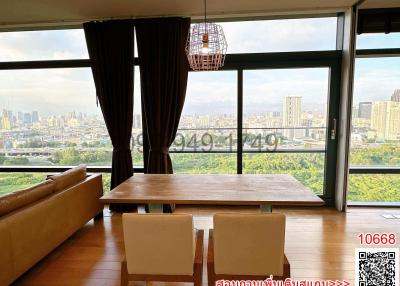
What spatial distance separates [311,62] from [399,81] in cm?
123

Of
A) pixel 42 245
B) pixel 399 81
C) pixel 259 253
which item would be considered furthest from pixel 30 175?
pixel 399 81

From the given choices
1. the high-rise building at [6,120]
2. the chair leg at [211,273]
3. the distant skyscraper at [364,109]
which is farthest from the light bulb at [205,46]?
the high-rise building at [6,120]

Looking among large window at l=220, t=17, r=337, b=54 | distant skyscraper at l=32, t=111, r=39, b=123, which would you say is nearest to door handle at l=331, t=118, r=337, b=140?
large window at l=220, t=17, r=337, b=54

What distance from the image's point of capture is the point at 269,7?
334 centimetres

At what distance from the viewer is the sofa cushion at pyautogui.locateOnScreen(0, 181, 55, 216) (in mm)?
2047

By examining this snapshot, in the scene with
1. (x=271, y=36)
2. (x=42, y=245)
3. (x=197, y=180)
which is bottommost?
(x=42, y=245)

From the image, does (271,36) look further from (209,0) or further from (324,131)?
(324,131)

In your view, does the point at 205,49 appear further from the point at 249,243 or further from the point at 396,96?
the point at 396,96

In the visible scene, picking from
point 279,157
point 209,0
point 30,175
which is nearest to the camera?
point 209,0

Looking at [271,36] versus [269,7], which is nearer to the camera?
[269,7]

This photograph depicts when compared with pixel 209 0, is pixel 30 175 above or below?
below

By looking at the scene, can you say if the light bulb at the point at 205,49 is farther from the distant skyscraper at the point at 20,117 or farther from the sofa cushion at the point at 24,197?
the distant skyscraper at the point at 20,117

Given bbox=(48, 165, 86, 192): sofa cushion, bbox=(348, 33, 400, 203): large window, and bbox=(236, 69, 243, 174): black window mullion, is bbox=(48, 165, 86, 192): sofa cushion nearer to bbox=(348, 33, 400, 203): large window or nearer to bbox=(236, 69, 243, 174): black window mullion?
bbox=(236, 69, 243, 174): black window mullion

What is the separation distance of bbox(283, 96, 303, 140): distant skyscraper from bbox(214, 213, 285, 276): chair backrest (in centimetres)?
261
